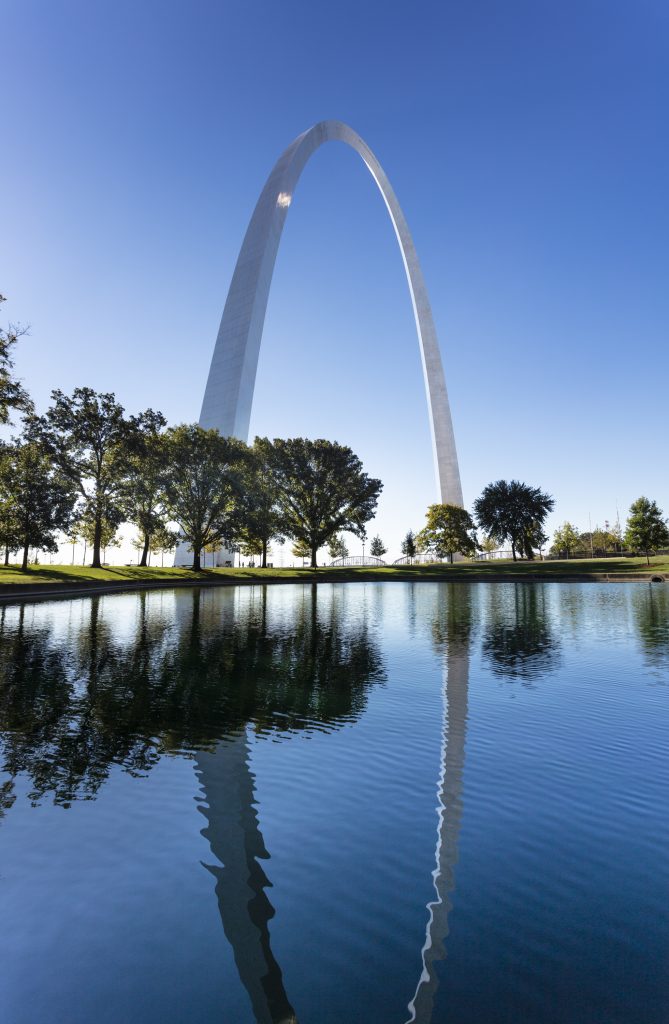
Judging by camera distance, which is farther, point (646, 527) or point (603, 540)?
point (603, 540)

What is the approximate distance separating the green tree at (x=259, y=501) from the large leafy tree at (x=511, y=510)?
38.4 meters

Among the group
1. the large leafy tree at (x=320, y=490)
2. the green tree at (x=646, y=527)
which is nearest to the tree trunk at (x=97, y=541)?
the large leafy tree at (x=320, y=490)

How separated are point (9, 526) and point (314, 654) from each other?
36.6 meters

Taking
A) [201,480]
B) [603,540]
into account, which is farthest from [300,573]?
[603,540]

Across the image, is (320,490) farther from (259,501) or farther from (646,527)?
(646,527)

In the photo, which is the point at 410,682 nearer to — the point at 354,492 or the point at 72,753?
the point at 72,753

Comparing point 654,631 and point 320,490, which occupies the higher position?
point 320,490

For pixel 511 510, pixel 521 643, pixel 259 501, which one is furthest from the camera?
pixel 511 510

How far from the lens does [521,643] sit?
617 inches

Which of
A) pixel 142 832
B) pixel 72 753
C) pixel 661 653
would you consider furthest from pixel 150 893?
pixel 661 653

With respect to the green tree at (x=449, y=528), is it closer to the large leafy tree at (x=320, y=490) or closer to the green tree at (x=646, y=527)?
the large leafy tree at (x=320, y=490)

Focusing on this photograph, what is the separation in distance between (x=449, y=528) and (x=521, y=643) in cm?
4873

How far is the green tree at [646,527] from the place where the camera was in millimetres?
67250

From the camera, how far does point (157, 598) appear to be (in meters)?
31.5
